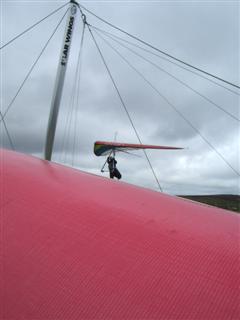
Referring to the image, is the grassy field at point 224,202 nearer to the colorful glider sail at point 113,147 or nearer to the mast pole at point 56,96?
the colorful glider sail at point 113,147

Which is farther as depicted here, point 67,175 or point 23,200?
point 67,175

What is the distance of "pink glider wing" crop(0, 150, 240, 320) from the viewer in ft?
4.80

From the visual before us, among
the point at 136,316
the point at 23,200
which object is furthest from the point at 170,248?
the point at 23,200

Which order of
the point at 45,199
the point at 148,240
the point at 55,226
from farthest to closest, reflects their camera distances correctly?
Result: the point at 45,199, the point at 55,226, the point at 148,240

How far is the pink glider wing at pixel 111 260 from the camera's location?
1463mm

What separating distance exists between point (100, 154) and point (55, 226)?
1514 cm

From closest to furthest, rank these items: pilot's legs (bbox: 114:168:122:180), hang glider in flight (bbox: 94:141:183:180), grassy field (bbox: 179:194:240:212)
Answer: pilot's legs (bbox: 114:168:122:180) < hang glider in flight (bbox: 94:141:183:180) < grassy field (bbox: 179:194:240:212)

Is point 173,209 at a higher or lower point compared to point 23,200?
lower

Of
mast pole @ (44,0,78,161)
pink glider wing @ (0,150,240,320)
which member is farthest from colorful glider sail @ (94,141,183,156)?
pink glider wing @ (0,150,240,320)

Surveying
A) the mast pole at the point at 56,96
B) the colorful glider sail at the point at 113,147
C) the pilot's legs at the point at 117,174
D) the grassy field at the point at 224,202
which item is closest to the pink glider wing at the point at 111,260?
the mast pole at the point at 56,96

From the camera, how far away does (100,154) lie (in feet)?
56.0

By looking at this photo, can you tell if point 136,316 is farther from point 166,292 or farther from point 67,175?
point 67,175

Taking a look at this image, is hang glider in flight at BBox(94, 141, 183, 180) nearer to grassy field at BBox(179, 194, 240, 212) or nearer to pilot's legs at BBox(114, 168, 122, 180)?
pilot's legs at BBox(114, 168, 122, 180)

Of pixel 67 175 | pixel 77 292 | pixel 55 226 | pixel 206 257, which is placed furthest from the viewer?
pixel 67 175
